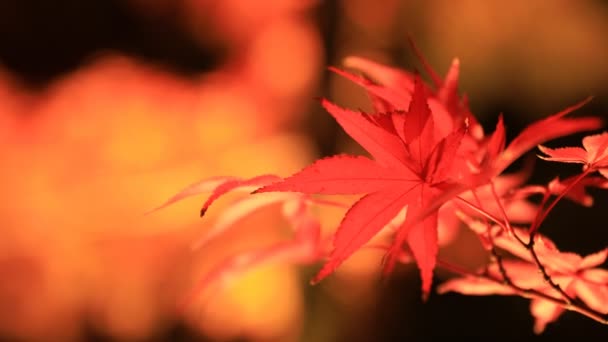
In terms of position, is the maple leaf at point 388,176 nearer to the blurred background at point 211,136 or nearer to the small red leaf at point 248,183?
the small red leaf at point 248,183

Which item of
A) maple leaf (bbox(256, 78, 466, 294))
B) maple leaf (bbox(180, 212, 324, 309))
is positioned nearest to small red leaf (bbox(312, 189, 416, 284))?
maple leaf (bbox(256, 78, 466, 294))

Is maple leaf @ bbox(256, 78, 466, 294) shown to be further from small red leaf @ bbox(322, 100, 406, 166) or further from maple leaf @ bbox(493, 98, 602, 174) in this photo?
maple leaf @ bbox(493, 98, 602, 174)

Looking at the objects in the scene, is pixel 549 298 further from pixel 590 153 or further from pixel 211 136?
pixel 211 136

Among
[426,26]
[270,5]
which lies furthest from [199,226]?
[426,26]

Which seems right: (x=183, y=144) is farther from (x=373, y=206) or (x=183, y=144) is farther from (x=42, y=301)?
(x=373, y=206)

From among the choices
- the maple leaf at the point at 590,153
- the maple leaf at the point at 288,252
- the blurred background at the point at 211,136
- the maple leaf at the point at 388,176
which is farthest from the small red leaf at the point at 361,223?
the blurred background at the point at 211,136
